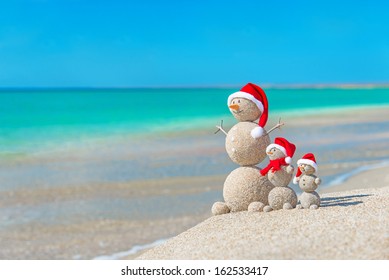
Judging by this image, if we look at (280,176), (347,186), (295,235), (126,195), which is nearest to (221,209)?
(280,176)

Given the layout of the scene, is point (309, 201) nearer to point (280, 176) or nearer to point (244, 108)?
point (280, 176)

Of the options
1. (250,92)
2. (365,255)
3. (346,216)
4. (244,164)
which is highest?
(250,92)

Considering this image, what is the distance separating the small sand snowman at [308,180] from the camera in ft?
19.5

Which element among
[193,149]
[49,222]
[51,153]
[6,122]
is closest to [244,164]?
[49,222]

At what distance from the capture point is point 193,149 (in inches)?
647

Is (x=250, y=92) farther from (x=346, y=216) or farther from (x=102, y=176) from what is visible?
(x=102, y=176)

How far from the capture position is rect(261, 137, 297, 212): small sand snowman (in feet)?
19.8

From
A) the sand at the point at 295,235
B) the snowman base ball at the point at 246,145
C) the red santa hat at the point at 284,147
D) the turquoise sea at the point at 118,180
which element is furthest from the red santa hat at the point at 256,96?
the turquoise sea at the point at 118,180

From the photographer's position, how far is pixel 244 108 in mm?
6398

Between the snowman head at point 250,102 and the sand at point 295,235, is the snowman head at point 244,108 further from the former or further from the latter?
the sand at point 295,235

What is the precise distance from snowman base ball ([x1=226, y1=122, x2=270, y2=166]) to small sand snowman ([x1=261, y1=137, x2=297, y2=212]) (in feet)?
0.60

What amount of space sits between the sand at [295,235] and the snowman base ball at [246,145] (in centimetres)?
57

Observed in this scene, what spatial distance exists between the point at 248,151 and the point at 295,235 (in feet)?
4.70

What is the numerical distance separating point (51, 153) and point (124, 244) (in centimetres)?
970
